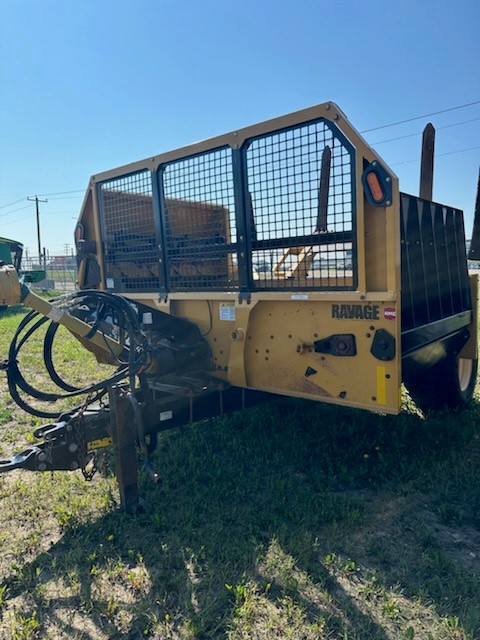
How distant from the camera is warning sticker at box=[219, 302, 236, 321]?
3524 mm

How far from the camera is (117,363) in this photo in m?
3.66

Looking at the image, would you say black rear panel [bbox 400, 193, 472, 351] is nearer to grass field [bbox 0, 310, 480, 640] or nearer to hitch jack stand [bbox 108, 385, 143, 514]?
grass field [bbox 0, 310, 480, 640]

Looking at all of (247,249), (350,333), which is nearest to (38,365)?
(247,249)

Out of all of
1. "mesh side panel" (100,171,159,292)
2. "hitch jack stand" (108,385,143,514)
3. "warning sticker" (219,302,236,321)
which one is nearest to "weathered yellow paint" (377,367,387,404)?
"warning sticker" (219,302,236,321)

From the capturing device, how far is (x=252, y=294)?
3.37 m

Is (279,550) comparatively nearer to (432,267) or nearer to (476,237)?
(432,267)

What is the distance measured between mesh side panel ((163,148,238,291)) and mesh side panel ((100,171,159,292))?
8.8 inches

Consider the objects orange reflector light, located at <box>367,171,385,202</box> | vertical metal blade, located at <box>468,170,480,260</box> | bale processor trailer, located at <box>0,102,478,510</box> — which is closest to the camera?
orange reflector light, located at <box>367,171,385,202</box>

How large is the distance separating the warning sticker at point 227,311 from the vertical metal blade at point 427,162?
2.60m

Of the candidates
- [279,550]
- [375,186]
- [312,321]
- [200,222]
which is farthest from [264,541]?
[200,222]

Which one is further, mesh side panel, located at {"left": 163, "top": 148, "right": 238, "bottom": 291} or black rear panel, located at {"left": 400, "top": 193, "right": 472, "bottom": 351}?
mesh side panel, located at {"left": 163, "top": 148, "right": 238, "bottom": 291}

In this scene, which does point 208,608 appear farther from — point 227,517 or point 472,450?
point 472,450

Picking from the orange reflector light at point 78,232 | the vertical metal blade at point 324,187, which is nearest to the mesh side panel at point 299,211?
the vertical metal blade at point 324,187

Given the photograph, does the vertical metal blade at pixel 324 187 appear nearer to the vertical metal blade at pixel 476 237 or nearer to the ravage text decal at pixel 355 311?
the ravage text decal at pixel 355 311
